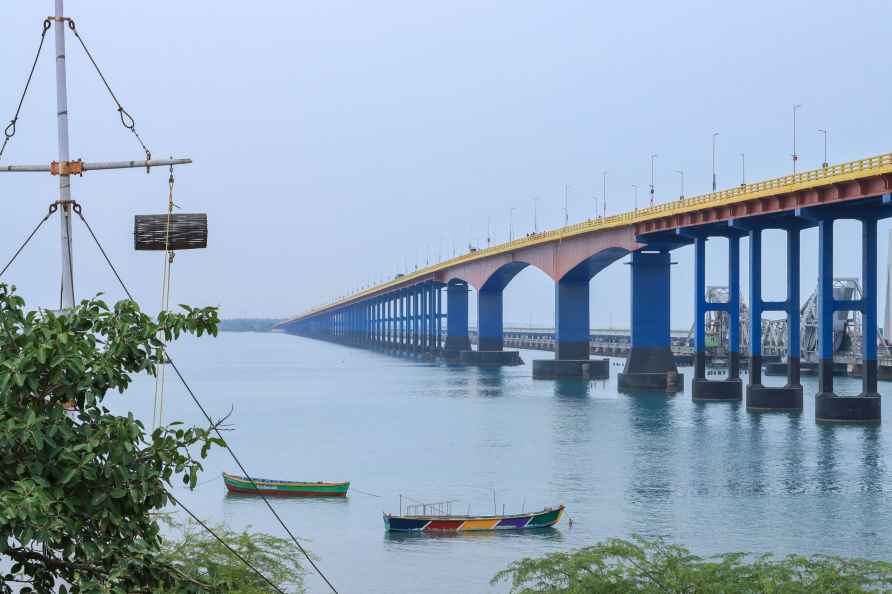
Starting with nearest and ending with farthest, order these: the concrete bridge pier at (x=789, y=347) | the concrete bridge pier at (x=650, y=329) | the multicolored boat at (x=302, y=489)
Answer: the multicolored boat at (x=302, y=489), the concrete bridge pier at (x=789, y=347), the concrete bridge pier at (x=650, y=329)

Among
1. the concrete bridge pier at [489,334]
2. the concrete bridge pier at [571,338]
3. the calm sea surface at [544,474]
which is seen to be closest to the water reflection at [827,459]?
the calm sea surface at [544,474]

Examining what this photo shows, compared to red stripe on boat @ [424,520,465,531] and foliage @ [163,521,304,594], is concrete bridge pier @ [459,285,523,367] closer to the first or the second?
red stripe on boat @ [424,520,465,531]

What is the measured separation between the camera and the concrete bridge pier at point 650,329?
98.9 m

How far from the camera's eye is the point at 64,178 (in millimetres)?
13344

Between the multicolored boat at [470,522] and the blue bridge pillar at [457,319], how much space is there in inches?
5240

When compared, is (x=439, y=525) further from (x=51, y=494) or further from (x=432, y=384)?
(x=432, y=384)

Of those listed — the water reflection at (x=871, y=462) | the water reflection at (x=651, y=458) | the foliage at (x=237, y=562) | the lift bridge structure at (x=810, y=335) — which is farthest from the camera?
the lift bridge structure at (x=810, y=335)

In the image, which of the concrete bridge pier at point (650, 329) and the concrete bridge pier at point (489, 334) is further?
the concrete bridge pier at point (489, 334)

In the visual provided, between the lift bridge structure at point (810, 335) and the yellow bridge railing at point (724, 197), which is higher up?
the yellow bridge railing at point (724, 197)

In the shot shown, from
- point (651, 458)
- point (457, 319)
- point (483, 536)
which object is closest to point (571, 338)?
point (457, 319)

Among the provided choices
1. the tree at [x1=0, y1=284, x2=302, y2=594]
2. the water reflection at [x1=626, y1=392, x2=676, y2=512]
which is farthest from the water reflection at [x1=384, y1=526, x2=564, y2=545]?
the tree at [x1=0, y1=284, x2=302, y2=594]

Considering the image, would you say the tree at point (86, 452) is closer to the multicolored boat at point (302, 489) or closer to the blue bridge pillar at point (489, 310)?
the multicolored boat at point (302, 489)

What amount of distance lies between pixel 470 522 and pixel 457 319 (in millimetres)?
135158

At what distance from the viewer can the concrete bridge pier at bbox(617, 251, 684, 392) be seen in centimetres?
9888
